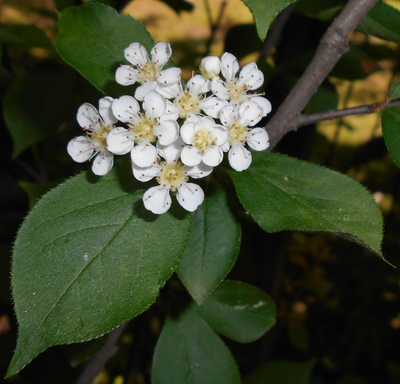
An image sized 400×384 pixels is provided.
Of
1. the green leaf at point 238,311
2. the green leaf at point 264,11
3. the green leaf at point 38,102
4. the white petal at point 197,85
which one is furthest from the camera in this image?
the green leaf at point 38,102

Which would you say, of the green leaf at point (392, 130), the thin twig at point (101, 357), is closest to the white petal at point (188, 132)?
the green leaf at point (392, 130)

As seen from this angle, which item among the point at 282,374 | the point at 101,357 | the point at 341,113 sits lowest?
the point at 282,374

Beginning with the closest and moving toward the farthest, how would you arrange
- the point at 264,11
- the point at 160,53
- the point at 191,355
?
the point at 264,11, the point at 160,53, the point at 191,355

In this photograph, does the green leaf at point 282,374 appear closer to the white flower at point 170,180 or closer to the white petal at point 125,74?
the white flower at point 170,180

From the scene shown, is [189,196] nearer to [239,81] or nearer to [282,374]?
[239,81]

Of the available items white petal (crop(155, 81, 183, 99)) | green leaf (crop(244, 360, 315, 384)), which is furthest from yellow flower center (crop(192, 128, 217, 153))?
green leaf (crop(244, 360, 315, 384))

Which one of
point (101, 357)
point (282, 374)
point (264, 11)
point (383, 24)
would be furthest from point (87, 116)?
point (282, 374)

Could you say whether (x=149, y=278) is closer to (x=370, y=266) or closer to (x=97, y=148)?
(x=97, y=148)
